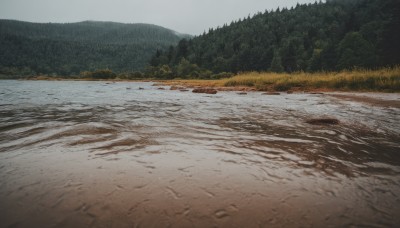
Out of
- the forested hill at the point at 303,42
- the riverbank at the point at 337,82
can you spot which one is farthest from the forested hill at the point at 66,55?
the riverbank at the point at 337,82

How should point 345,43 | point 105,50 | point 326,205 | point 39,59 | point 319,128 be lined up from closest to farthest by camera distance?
point 326,205 < point 319,128 < point 345,43 < point 39,59 < point 105,50

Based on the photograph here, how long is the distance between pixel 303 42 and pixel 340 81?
78235 millimetres

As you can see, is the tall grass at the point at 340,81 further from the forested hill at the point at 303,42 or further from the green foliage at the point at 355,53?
the green foliage at the point at 355,53

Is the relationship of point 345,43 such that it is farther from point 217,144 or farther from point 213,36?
point 213,36

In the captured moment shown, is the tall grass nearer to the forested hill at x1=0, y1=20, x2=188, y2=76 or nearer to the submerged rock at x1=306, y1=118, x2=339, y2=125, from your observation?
the submerged rock at x1=306, y1=118, x2=339, y2=125

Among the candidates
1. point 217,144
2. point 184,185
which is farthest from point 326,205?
point 217,144

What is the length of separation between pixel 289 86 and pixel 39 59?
170 meters

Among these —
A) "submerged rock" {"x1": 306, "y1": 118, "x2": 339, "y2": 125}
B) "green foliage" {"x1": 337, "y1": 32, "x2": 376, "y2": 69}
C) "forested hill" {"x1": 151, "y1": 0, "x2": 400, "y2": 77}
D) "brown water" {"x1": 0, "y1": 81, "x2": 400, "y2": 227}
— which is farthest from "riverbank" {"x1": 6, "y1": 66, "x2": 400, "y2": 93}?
"green foliage" {"x1": 337, "y1": 32, "x2": 376, "y2": 69}

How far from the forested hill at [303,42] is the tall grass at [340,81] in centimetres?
2528

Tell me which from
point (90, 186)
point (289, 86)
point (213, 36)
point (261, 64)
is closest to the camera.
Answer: point (90, 186)

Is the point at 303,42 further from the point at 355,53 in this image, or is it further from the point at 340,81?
the point at 340,81

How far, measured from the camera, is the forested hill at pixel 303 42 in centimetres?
4761

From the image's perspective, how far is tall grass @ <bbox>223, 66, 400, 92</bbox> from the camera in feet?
48.7

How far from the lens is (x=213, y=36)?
446ft
